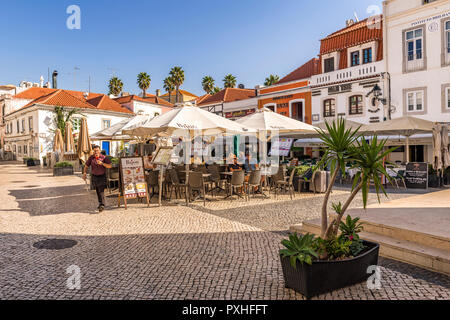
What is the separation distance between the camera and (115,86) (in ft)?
174

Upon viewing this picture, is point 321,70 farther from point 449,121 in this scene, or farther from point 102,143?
point 102,143

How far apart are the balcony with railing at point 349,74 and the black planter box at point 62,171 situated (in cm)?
1729

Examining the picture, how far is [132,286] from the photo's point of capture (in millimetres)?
4043

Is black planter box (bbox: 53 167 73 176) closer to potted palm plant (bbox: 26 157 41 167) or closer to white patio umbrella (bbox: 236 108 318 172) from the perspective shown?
potted palm plant (bbox: 26 157 41 167)

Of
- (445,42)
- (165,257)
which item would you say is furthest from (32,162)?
(445,42)

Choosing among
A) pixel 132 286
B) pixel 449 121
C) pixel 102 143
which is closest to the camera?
pixel 132 286

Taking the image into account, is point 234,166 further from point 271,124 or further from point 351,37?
point 351,37

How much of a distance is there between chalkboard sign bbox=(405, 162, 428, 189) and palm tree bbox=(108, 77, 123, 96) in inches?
1900

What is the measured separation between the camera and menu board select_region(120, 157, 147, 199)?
898 cm

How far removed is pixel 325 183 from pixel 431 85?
11.3m

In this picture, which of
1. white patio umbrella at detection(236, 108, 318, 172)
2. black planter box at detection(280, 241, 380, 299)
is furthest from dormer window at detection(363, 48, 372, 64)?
black planter box at detection(280, 241, 380, 299)
